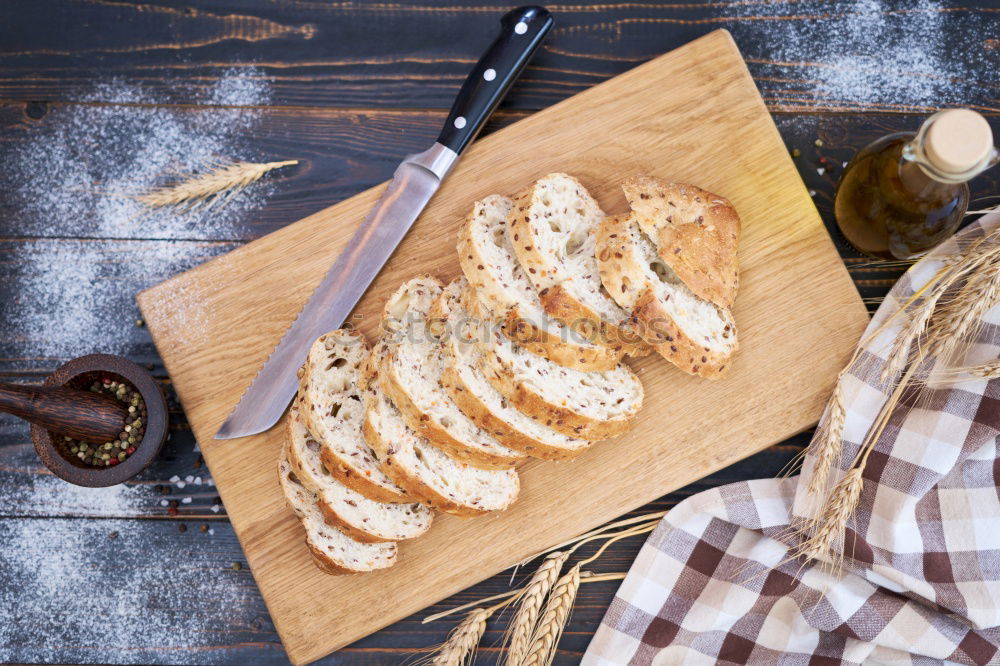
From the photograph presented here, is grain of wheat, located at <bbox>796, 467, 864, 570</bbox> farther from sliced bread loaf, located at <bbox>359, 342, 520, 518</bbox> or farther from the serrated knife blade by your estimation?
the serrated knife blade

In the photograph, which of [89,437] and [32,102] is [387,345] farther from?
[32,102]

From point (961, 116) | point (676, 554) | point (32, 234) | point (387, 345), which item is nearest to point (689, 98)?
point (961, 116)

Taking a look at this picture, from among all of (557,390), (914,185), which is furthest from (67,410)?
(914,185)

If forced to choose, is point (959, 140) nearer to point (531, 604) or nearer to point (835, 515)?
point (835, 515)

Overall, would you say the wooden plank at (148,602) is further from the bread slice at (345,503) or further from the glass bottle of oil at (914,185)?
the glass bottle of oil at (914,185)

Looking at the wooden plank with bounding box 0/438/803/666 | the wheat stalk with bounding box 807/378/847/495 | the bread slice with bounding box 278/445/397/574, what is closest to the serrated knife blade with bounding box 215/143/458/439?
the bread slice with bounding box 278/445/397/574
